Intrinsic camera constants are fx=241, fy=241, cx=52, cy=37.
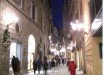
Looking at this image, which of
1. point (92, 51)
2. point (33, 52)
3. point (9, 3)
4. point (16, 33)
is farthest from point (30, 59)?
point (92, 51)

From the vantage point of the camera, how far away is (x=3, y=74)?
16.5 m

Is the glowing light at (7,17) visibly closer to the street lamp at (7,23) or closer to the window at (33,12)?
the street lamp at (7,23)

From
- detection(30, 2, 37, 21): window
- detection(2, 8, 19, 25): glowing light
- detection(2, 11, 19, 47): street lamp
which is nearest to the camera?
detection(2, 11, 19, 47): street lamp

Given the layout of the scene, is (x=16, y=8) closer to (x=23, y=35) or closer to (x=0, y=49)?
(x=23, y=35)

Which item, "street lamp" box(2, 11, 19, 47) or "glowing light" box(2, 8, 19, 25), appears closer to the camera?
"street lamp" box(2, 11, 19, 47)

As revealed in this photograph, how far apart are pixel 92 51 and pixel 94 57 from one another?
1.76 ft

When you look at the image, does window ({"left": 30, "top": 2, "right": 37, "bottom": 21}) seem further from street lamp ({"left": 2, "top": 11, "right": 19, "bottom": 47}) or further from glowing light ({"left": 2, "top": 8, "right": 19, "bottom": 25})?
street lamp ({"left": 2, "top": 11, "right": 19, "bottom": 47})

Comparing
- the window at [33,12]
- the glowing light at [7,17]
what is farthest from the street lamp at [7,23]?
the window at [33,12]

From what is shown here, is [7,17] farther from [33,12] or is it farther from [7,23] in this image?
[33,12]

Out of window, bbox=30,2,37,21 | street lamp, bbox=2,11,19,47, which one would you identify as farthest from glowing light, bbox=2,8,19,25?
window, bbox=30,2,37,21

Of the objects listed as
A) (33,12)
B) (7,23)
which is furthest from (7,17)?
(33,12)

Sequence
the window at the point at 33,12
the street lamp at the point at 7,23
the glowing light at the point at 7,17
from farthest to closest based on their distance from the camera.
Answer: the window at the point at 33,12
the glowing light at the point at 7,17
the street lamp at the point at 7,23

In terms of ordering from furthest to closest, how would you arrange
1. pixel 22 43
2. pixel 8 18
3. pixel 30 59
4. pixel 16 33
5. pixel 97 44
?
pixel 30 59 < pixel 22 43 < pixel 16 33 < pixel 8 18 < pixel 97 44

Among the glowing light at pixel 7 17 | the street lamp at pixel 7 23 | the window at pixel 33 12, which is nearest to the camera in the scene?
the street lamp at pixel 7 23
